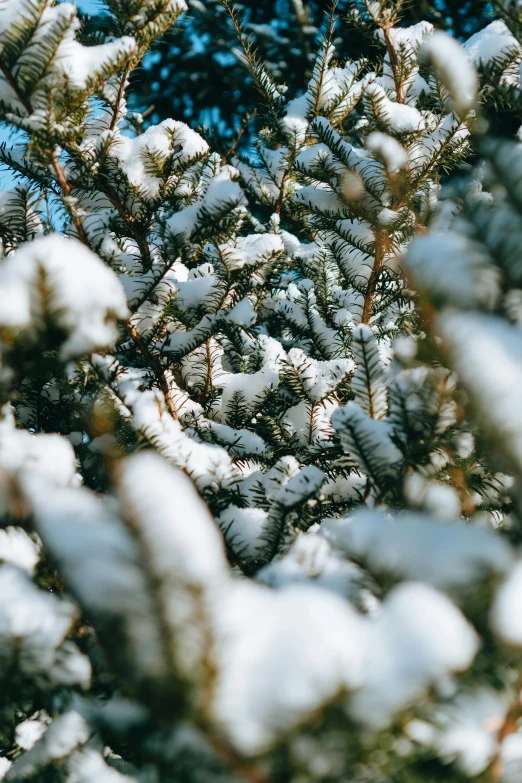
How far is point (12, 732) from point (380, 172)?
168 cm

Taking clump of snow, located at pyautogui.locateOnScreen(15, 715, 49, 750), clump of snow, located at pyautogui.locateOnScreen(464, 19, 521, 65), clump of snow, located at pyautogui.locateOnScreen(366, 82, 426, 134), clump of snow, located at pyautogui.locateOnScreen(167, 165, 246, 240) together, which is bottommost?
clump of snow, located at pyautogui.locateOnScreen(15, 715, 49, 750)

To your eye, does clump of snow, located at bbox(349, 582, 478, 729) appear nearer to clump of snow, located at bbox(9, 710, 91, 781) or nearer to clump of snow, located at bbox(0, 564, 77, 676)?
clump of snow, located at bbox(0, 564, 77, 676)

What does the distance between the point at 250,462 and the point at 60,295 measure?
983 mm

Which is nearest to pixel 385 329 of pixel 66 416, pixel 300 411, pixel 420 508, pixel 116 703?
pixel 300 411

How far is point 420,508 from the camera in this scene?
875 millimetres

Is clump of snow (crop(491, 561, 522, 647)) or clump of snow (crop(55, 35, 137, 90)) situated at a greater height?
clump of snow (crop(55, 35, 137, 90))

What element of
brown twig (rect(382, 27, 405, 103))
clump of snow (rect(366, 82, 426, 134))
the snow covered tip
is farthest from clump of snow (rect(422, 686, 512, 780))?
brown twig (rect(382, 27, 405, 103))

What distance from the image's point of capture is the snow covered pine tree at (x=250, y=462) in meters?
0.52

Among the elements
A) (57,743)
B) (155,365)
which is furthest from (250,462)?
(57,743)

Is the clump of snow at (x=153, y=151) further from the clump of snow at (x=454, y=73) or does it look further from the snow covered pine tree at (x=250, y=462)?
the clump of snow at (x=454, y=73)

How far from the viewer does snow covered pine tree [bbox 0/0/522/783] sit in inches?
20.6

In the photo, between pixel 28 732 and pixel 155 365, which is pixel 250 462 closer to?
pixel 155 365

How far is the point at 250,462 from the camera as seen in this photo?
174cm

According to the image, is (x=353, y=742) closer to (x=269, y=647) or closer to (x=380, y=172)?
(x=269, y=647)
